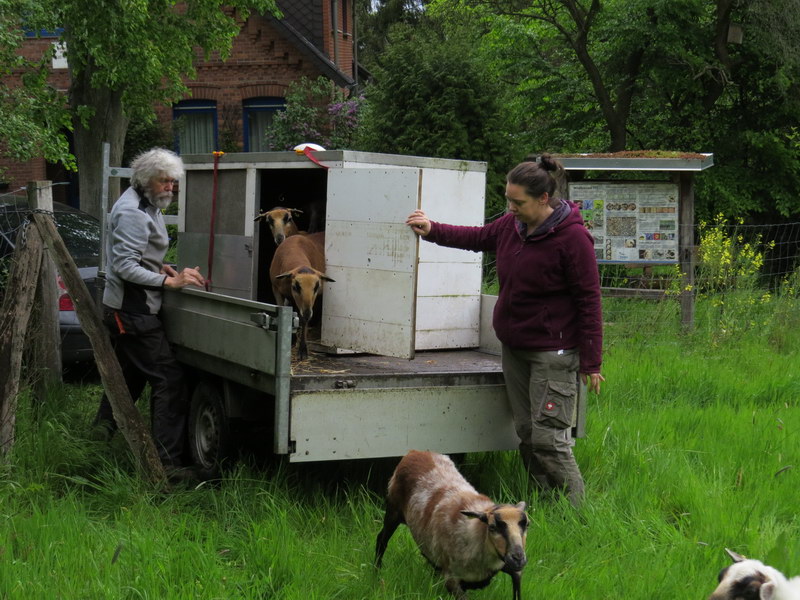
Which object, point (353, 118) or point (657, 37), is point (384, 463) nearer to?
point (657, 37)

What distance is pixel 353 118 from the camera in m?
23.6

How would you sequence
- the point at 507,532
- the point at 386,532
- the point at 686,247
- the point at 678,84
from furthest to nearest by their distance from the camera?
the point at 678,84 < the point at 686,247 < the point at 386,532 < the point at 507,532

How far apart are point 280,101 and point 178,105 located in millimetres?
2946

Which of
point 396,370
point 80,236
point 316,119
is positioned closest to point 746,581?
point 396,370

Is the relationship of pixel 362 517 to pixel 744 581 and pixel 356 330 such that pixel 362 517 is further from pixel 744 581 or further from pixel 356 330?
pixel 744 581

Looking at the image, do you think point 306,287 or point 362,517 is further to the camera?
point 306,287

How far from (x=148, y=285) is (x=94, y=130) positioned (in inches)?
511

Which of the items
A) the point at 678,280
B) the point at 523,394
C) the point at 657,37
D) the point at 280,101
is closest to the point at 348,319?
the point at 523,394

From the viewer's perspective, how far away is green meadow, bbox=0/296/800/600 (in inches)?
183

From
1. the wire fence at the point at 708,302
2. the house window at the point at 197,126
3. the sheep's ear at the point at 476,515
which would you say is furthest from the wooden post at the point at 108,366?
the house window at the point at 197,126

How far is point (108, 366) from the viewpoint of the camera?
21.2ft

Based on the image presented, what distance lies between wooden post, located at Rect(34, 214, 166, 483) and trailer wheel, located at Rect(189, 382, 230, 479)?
41 cm

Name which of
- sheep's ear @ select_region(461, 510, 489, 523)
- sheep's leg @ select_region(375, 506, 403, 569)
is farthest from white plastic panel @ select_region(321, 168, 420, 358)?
sheep's ear @ select_region(461, 510, 489, 523)

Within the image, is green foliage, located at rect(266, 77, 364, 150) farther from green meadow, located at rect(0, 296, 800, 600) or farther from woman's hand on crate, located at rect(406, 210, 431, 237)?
woman's hand on crate, located at rect(406, 210, 431, 237)
